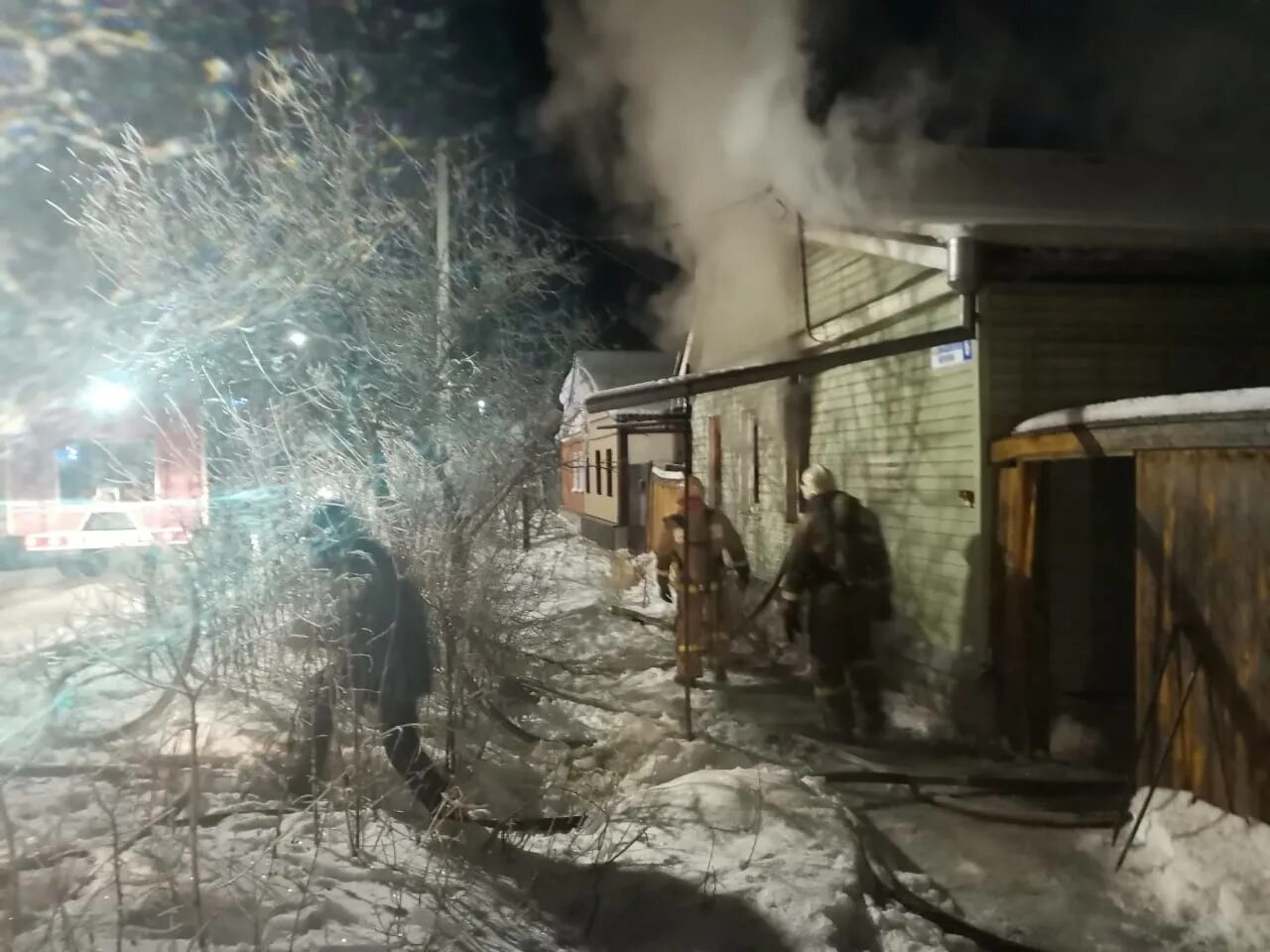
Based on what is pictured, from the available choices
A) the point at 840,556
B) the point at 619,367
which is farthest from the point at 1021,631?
the point at 619,367

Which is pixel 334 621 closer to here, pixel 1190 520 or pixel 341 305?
pixel 1190 520

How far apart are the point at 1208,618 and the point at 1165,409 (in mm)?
1097

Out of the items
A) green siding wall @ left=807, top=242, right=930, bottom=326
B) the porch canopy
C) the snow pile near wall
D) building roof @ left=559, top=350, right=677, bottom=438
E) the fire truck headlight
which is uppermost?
building roof @ left=559, top=350, right=677, bottom=438

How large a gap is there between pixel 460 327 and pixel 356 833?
7.42m

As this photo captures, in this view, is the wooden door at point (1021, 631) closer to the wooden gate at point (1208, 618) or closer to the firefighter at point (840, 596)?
the firefighter at point (840, 596)

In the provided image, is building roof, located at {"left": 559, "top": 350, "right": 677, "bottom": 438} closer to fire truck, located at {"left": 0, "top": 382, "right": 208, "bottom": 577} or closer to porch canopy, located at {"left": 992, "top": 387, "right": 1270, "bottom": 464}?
fire truck, located at {"left": 0, "top": 382, "right": 208, "bottom": 577}

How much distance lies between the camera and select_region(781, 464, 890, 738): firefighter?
22.2 feet

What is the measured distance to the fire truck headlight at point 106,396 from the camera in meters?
8.49

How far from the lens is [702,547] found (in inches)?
319

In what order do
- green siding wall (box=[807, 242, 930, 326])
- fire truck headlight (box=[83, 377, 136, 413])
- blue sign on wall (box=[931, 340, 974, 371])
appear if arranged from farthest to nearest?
fire truck headlight (box=[83, 377, 136, 413]) → green siding wall (box=[807, 242, 930, 326]) → blue sign on wall (box=[931, 340, 974, 371])

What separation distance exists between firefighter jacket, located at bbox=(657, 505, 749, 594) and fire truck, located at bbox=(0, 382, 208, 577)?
3.75m

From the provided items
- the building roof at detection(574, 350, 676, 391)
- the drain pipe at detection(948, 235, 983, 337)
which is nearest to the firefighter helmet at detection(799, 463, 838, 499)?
the drain pipe at detection(948, 235, 983, 337)

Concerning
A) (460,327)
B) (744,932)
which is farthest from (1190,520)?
(460,327)

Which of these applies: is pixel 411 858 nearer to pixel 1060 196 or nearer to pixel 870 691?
pixel 870 691
